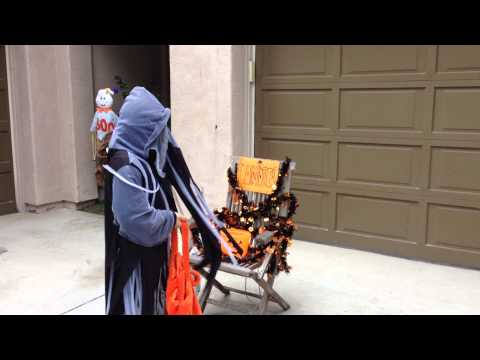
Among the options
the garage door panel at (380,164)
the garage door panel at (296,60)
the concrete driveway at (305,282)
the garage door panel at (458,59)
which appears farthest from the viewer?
the garage door panel at (296,60)

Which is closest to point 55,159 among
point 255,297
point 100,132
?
point 100,132

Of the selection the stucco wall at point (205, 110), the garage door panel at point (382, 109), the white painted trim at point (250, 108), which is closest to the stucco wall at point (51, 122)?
the stucco wall at point (205, 110)

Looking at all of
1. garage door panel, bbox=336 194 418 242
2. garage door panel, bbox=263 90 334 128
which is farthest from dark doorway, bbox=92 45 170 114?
garage door panel, bbox=336 194 418 242

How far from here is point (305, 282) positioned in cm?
411

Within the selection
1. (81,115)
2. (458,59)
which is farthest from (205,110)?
(458,59)

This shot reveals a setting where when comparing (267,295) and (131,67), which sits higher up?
(131,67)

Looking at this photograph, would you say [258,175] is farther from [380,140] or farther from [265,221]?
[380,140]

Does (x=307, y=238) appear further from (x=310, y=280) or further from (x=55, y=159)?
(x=55, y=159)

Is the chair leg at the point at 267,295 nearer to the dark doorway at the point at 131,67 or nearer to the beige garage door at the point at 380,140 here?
the beige garage door at the point at 380,140

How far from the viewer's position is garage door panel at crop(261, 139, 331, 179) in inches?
197

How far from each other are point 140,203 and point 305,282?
2.25 metres

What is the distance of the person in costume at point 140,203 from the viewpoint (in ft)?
7.38

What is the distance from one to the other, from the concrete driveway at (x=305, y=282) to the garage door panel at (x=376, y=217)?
223 mm

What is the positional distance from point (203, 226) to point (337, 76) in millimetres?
2796
